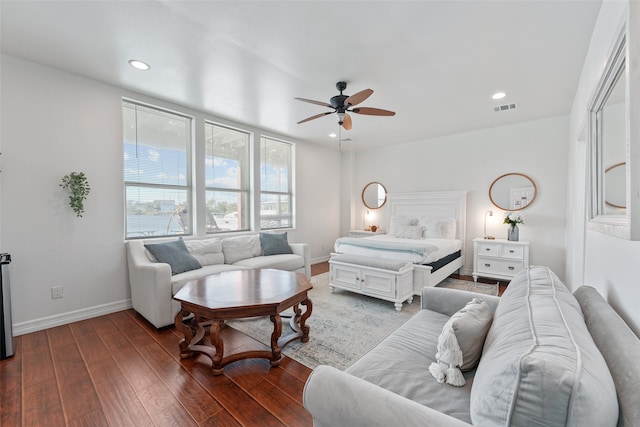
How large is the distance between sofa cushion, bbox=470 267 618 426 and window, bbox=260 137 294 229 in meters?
4.44

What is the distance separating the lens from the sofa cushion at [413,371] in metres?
1.07

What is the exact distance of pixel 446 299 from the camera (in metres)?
1.96

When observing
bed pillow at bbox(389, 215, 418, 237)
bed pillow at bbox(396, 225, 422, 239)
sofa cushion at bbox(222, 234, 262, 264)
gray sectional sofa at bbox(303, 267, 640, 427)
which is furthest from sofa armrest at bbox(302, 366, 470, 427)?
bed pillow at bbox(389, 215, 418, 237)

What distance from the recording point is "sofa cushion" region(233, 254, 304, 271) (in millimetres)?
3744

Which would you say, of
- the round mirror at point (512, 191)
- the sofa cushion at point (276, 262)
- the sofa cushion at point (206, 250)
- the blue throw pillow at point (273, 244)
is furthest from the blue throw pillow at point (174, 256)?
the round mirror at point (512, 191)

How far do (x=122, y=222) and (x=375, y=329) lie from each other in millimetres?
3168

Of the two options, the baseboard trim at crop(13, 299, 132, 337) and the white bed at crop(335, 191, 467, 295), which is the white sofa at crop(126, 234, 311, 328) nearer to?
the baseboard trim at crop(13, 299, 132, 337)

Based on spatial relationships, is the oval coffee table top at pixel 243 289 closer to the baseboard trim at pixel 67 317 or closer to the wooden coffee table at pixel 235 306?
the wooden coffee table at pixel 235 306

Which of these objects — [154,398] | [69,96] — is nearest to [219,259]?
[154,398]

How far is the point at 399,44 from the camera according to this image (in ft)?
7.79

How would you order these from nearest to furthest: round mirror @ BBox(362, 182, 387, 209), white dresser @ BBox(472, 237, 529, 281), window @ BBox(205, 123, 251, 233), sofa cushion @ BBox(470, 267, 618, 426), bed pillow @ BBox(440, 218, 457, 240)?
sofa cushion @ BBox(470, 267, 618, 426)
white dresser @ BBox(472, 237, 529, 281)
window @ BBox(205, 123, 251, 233)
bed pillow @ BBox(440, 218, 457, 240)
round mirror @ BBox(362, 182, 387, 209)

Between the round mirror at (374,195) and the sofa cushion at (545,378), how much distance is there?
5.19 meters

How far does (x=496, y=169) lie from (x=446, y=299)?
376 cm

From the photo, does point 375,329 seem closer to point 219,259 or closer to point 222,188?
point 219,259
